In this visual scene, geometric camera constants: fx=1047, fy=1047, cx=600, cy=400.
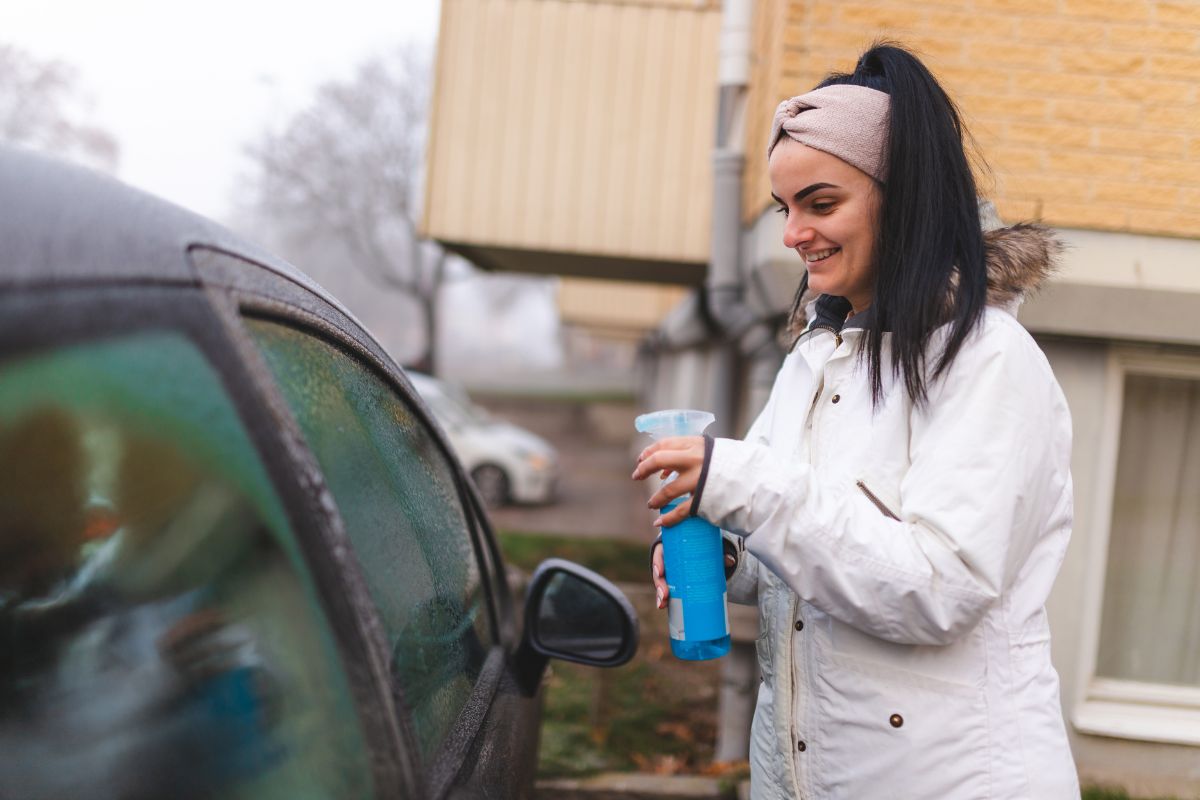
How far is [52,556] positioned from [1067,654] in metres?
3.55

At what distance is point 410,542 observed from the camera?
5.50 ft

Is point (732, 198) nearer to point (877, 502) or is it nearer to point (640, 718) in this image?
→ point (640, 718)

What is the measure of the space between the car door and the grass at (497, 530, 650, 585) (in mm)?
6241

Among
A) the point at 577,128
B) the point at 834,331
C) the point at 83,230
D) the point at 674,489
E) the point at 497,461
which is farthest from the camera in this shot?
the point at 497,461

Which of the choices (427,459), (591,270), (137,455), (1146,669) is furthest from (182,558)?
(591,270)

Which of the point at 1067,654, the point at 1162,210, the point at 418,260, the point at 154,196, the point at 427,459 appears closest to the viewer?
the point at 154,196

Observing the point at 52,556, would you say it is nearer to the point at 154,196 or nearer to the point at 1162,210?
the point at 154,196

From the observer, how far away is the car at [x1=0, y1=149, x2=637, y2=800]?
1.05m

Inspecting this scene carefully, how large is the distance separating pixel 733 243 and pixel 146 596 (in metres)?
4.48

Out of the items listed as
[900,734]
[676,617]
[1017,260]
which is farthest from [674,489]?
[1017,260]

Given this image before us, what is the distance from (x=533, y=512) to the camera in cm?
1344

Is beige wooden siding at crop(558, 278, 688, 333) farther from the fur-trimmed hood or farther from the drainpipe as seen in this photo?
the fur-trimmed hood

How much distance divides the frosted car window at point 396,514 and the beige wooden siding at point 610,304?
15964 mm

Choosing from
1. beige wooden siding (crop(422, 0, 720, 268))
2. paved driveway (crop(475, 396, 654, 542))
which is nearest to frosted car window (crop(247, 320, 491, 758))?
beige wooden siding (crop(422, 0, 720, 268))
